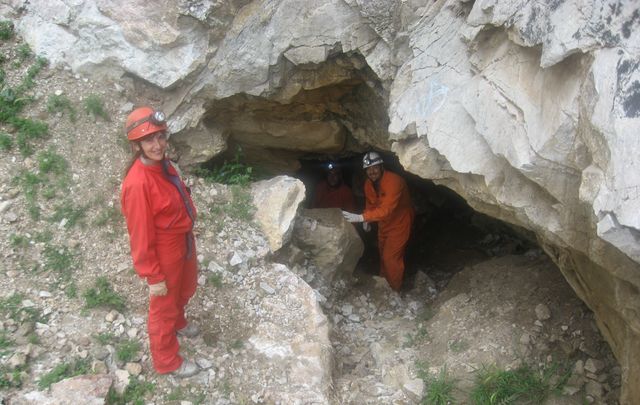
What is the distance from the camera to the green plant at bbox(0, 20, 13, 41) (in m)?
4.84

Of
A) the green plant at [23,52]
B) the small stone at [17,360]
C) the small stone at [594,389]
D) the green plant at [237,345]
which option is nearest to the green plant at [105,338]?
the small stone at [17,360]

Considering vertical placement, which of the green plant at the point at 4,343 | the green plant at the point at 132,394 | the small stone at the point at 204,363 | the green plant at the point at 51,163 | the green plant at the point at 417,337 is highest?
the green plant at the point at 51,163

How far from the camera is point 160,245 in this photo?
11.2 ft

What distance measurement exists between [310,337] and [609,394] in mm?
2209

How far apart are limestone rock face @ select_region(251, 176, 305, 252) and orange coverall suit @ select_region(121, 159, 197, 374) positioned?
1.10 meters

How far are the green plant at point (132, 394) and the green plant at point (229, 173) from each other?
213 cm

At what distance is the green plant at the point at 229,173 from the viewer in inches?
204

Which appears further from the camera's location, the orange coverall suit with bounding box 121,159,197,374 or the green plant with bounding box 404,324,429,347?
the green plant with bounding box 404,324,429,347

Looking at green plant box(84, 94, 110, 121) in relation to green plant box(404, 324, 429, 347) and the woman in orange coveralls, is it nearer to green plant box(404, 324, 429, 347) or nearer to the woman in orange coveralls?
the woman in orange coveralls

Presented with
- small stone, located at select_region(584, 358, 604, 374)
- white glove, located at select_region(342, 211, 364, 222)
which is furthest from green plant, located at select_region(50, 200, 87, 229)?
small stone, located at select_region(584, 358, 604, 374)

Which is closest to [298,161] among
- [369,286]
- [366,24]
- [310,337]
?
[369,286]

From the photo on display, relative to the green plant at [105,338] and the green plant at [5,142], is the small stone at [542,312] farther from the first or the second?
the green plant at [5,142]

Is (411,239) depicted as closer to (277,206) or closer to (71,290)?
(277,206)

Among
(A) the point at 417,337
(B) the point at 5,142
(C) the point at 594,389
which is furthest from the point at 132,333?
(C) the point at 594,389
